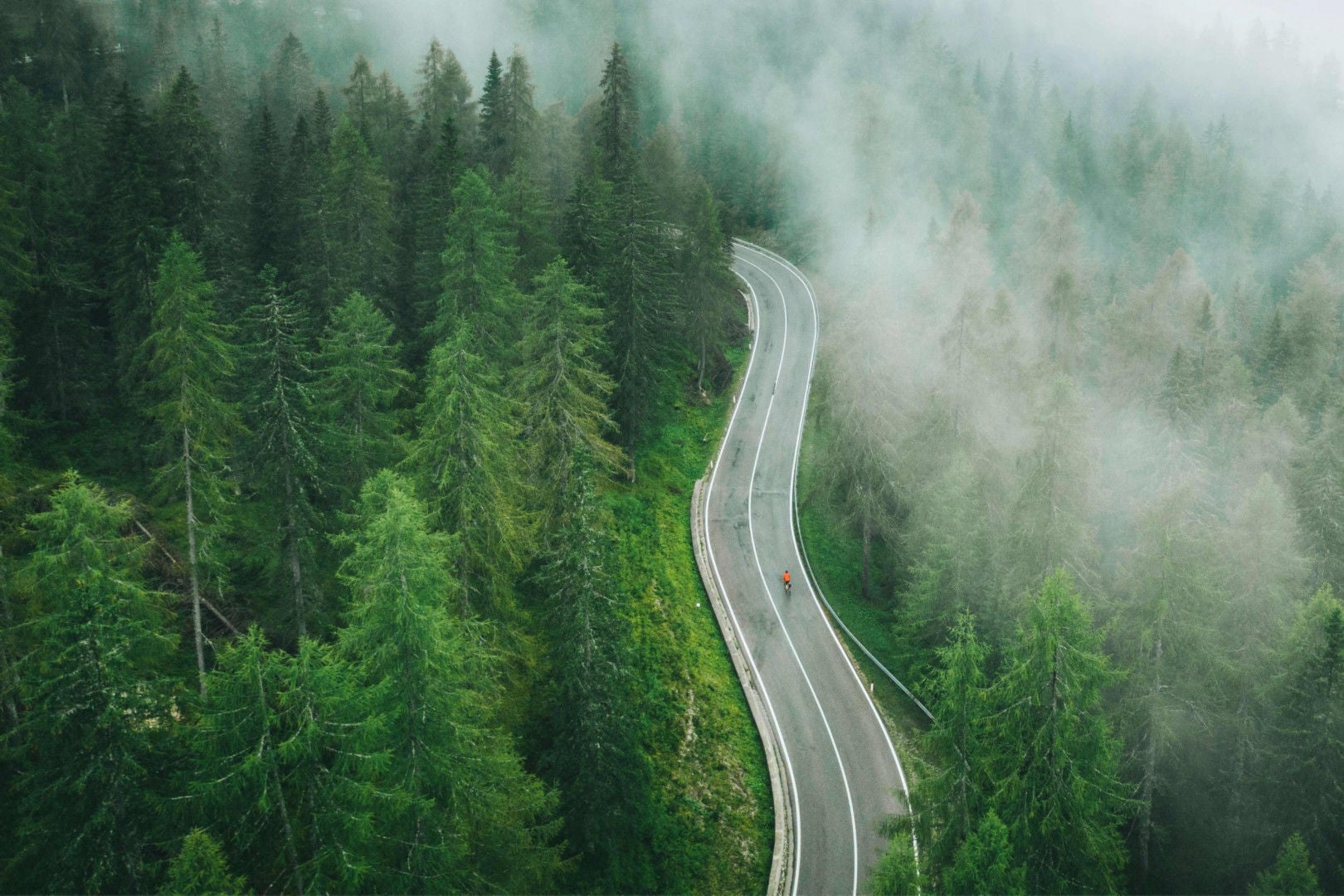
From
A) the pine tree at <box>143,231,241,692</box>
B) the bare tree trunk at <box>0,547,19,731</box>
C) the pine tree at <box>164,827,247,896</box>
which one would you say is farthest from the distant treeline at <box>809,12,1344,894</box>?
the bare tree trunk at <box>0,547,19,731</box>

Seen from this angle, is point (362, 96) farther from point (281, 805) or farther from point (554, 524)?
point (281, 805)

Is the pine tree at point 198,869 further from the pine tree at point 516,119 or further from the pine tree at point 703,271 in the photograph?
the pine tree at point 516,119

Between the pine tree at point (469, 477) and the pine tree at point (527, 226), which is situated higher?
the pine tree at point (527, 226)

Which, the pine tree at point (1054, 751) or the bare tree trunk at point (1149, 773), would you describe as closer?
the pine tree at point (1054, 751)

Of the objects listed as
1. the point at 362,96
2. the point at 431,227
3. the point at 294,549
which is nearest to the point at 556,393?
the point at 294,549

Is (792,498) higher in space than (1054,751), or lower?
higher

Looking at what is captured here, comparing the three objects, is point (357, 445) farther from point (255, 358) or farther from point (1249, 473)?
point (1249, 473)

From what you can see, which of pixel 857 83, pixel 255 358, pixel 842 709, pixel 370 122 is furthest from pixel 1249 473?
pixel 857 83

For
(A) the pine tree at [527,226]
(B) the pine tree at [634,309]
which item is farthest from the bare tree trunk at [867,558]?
(A) the pine tree at [527,226]
